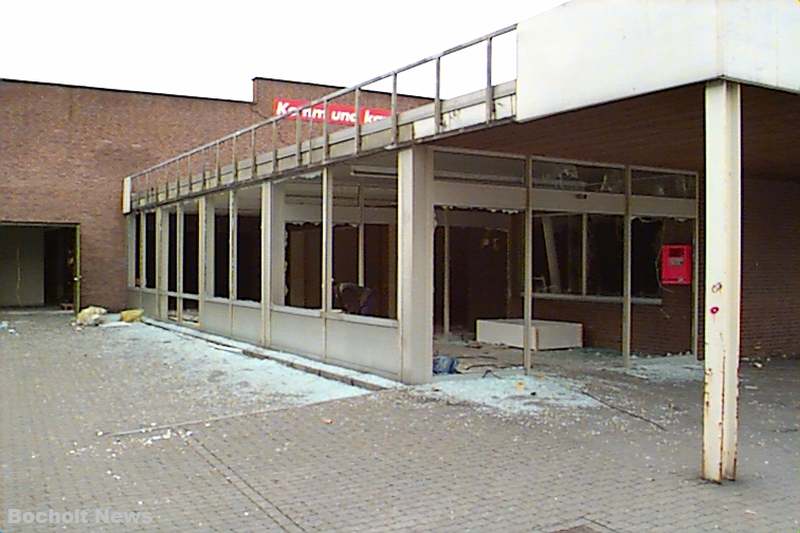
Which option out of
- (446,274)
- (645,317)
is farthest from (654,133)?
(446,274)

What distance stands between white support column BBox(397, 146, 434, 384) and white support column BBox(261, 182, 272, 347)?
418 cm

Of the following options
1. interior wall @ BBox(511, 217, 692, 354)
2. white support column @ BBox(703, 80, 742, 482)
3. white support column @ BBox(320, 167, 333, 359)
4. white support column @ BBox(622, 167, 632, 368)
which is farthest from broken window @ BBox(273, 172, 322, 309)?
white support column @ BBox(703, 80, 742, 482)

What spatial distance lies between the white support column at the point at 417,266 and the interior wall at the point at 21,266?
21.3 m

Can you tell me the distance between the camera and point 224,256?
2739 cm

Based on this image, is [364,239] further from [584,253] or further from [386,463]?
[386,463]

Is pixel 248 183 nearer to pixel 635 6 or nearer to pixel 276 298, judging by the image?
pixel 276 298

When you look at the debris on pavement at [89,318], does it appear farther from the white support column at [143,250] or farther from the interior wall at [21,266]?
the interior wall at [21,266]

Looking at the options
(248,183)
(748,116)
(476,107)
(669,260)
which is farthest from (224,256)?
(748,116)

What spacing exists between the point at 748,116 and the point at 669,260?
506cm

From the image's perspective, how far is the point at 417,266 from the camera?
31.6 feet

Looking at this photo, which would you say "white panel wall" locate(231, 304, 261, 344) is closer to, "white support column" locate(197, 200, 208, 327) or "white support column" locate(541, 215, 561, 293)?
"white support column" locate(197, 200, 208, 327)

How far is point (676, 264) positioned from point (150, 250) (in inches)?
618

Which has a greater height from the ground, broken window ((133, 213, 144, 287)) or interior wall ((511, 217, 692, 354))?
broken window ((133, 213, 144, 287))

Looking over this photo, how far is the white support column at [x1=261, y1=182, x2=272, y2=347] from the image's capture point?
13305 mm
